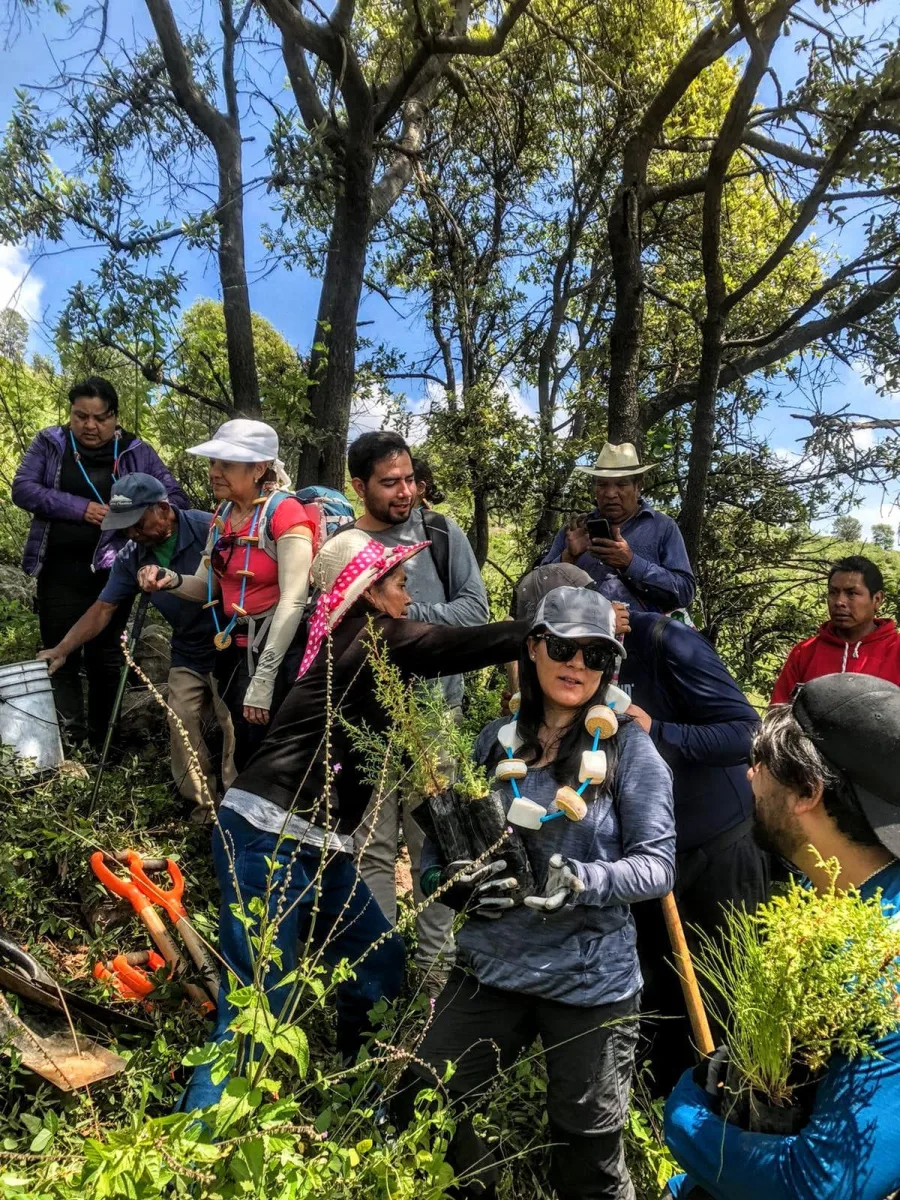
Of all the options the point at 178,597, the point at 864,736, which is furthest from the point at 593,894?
the point at 178,597

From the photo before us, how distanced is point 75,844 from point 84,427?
7.43 ft

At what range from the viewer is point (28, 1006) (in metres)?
2.57

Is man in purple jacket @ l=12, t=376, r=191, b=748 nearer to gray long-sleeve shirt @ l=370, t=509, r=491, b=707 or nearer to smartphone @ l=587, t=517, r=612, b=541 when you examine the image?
gray long-sleeve shirt @ l=370, t=509, r=491, b=707

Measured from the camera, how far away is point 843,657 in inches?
164

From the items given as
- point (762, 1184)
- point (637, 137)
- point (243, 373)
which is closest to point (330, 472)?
point (243, 373)

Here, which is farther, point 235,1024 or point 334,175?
point 334,175

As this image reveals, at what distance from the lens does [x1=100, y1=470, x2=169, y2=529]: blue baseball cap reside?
382 cm

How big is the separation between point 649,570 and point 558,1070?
7.23 feet

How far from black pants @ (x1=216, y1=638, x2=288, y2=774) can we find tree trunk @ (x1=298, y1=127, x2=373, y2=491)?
2230 mm

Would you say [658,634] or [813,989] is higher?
[658,634]

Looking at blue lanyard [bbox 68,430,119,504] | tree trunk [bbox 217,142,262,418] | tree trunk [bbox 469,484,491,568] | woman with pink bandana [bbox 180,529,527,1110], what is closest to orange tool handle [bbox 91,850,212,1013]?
woman with pink bandana [bbox 180,529,527,1110]

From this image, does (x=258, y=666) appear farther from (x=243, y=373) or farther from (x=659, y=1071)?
(x=243, y=373)

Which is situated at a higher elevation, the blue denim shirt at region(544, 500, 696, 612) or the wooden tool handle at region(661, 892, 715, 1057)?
the blue denim shirt at region(544, 500, 696, 612)

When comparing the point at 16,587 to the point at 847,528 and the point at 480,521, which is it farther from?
the point at 847,528
